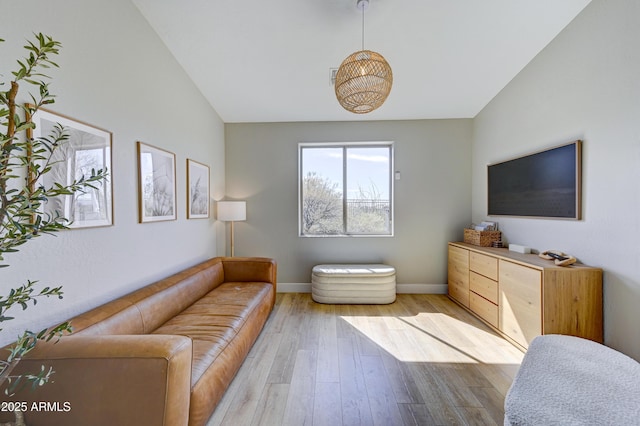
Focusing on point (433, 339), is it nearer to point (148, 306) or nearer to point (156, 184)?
point (148, 306)

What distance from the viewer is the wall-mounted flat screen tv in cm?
219

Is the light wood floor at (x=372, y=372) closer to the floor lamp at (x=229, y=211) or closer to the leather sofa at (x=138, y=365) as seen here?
the leather sofa at (x=138, y=365)

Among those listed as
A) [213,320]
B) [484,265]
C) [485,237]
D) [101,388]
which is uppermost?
[485,237]

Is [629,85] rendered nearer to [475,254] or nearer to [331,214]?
[475,254]

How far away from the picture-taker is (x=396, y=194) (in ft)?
12.4

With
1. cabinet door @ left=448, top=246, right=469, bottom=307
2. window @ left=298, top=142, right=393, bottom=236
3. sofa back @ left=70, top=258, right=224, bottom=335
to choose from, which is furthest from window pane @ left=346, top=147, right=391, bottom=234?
sofa back @ left=70, top=258, right=224, bottom=335

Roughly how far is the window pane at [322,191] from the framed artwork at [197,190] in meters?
1.40

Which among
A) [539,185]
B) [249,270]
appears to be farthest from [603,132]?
[249,270]

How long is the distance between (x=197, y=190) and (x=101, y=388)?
2.34 metres

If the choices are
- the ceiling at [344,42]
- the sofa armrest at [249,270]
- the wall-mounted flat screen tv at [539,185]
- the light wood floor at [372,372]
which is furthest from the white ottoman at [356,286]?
the ceiling at [344,42]

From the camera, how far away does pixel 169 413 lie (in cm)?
108

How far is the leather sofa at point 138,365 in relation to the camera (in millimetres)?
1062

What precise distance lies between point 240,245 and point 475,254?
10.6 feet

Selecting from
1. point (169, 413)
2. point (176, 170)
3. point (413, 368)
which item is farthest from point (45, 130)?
point (413, 368)
